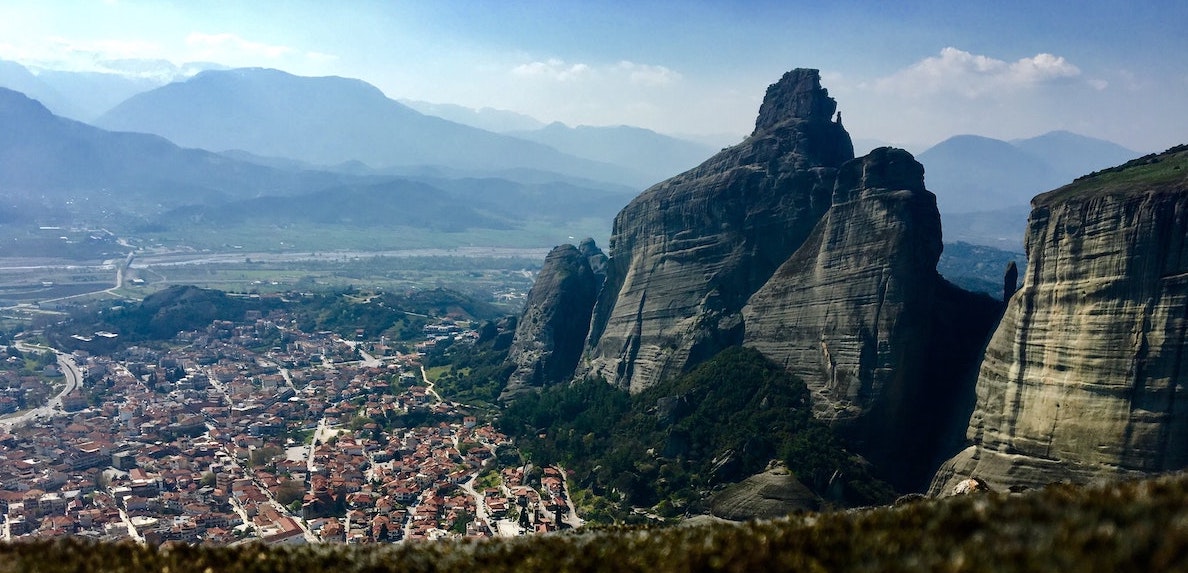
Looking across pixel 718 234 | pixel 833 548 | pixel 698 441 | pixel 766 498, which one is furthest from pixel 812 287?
pixel 833 548

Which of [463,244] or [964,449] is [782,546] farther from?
[463,244]

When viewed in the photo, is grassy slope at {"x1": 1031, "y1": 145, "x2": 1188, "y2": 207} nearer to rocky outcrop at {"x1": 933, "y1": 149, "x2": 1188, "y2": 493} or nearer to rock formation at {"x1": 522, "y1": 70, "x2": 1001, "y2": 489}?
rocky outcrop at {"x1": 933, "y1": 149, "x2": 1188, "y2": 493}

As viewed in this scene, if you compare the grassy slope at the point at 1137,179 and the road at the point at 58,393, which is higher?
the grassy slope at the point at 1137,179

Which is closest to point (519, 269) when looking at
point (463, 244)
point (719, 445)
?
point (463, 244)

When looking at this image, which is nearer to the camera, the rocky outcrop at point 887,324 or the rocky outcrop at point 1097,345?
the rocky outcrop at point 1097,345

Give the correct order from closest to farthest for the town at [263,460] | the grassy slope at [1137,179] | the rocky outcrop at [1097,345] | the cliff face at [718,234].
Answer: the rocky outcrop at [1097,345]
the grassy slope at [1137,179]
the town at [263,460]
the cliff face at [718,234]

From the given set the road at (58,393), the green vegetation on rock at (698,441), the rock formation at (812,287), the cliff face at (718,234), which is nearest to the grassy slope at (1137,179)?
the rock formation at (812,287)

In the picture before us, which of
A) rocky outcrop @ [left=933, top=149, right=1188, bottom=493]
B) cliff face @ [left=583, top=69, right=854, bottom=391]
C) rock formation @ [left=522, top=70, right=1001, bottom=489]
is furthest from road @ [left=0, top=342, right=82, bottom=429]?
rocky outcrop @ [left=933, top=149, right=1188, bottom=493]

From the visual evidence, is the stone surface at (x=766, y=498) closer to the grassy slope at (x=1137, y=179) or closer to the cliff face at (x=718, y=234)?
the cliff face at (x=718, y=234)
